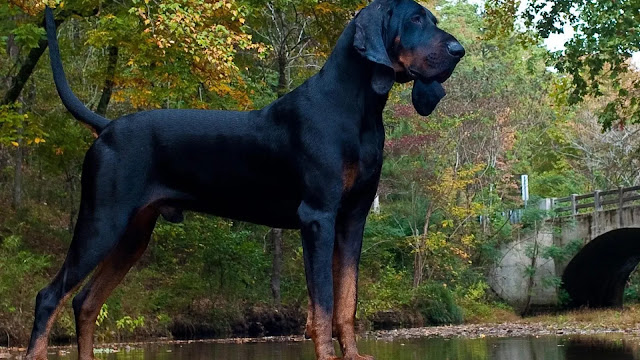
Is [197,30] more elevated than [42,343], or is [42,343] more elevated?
[197,30]

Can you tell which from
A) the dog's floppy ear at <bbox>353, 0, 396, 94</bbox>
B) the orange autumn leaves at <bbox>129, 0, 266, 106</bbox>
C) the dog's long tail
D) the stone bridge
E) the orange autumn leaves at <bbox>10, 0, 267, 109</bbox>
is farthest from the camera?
the stone bridge

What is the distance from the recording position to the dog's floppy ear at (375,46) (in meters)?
4.96

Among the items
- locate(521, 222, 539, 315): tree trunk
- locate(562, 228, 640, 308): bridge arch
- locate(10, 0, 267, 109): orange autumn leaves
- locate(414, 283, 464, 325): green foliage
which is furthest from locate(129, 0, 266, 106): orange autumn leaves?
locate(562, 228, 640, 308): bridge arch

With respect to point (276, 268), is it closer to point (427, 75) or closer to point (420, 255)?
point (420, 255)

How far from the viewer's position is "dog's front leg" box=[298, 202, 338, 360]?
480cm

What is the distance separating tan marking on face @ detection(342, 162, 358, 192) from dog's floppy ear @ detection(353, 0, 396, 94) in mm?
405

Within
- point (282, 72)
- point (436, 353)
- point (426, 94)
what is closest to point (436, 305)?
point (282, 72)

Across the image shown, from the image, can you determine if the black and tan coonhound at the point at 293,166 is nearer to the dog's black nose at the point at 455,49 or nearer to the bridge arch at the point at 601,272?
the dog's black nose at the point at 455,49

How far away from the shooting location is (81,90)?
2527 cm

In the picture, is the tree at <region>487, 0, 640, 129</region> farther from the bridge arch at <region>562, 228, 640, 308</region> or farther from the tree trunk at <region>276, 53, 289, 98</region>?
the bridge arch at <region>562, 228, 640, 308</region>

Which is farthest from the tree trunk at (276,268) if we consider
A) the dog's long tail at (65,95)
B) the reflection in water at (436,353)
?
the dog's long tail at (65,95)

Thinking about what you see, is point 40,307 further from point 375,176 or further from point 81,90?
point 81,90

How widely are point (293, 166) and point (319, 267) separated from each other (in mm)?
572

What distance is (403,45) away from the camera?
512 cm
